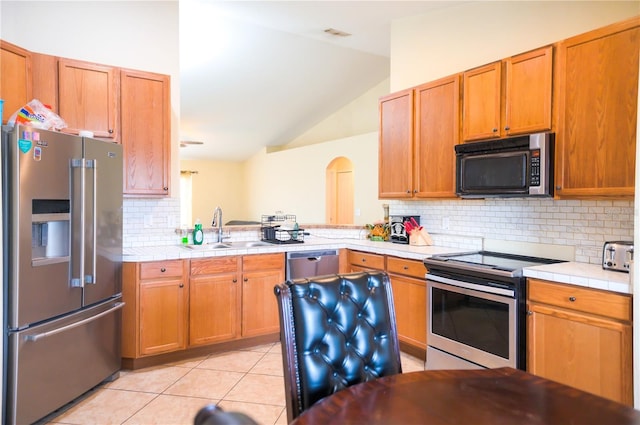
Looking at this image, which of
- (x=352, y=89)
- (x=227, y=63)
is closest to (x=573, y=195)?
(x=227, y=63)

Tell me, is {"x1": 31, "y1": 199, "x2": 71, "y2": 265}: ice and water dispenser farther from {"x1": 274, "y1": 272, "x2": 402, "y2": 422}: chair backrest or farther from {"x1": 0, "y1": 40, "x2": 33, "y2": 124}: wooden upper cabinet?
{"x1": 274, "y1": 272, "x2": 402, "y2": 422}: chair backrest

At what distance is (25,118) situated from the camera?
240 cm

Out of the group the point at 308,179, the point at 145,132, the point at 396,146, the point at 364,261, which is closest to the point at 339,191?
the point at 308,179

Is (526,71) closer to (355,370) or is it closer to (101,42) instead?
(355,370)

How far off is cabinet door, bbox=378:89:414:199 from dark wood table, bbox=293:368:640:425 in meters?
2.55

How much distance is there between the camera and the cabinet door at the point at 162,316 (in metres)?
3.11

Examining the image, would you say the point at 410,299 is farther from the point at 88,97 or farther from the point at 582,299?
the point at 88,97

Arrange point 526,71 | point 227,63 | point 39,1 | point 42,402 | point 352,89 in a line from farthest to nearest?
point 352,89, point 227,63, point 39,1, point 526,71, point 42,402

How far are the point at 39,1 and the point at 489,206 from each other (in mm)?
3945

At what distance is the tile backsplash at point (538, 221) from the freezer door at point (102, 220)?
105 inches

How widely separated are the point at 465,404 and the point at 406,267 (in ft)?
7.44

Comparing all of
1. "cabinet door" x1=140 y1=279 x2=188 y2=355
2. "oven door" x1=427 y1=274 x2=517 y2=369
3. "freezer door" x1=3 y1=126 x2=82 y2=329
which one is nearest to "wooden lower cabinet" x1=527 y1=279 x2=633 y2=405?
"oven door" x1=427 y1=274 x2=517 y2=369

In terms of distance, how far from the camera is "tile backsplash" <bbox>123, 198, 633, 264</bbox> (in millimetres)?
2693

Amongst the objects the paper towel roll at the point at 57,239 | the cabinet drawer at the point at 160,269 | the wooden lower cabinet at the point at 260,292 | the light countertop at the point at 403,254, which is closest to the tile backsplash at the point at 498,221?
the light countertop at the point at 403,254
